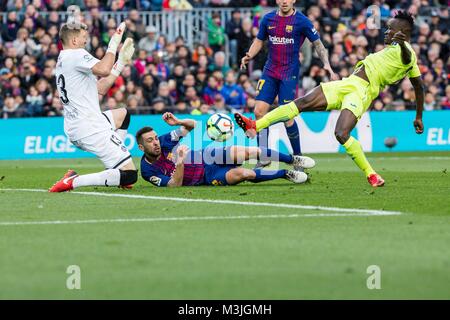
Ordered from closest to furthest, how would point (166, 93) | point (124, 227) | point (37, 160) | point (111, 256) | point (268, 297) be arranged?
point (268, 297) < point (111, 256) < point (124, 227) < point (37, 160) < point (166, 93)

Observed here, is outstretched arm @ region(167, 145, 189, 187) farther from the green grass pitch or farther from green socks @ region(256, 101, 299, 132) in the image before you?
green socks @ region(256, 101, 299, 132)

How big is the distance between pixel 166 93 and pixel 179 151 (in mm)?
13485

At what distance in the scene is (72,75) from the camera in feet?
41.7

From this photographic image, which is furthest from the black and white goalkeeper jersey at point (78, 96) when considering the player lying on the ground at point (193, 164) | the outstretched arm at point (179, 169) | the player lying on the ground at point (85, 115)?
the outstretched arm at point (179, 169)

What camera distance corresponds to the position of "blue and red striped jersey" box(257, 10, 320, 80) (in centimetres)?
1564

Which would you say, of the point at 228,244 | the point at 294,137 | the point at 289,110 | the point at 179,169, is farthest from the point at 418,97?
the point at 228,244

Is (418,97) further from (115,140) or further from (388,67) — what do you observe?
(115,140)

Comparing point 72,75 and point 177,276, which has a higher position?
point 72,75

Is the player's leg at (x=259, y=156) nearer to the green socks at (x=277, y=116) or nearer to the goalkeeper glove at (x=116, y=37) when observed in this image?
the green socks at (x=277, y=116)

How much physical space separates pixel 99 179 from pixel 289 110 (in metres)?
2.51

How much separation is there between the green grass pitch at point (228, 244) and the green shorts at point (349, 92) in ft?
3.56

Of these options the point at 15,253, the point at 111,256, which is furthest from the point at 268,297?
the point at 15,253

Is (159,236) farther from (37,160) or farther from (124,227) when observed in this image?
(37,160)

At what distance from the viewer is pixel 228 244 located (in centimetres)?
792
